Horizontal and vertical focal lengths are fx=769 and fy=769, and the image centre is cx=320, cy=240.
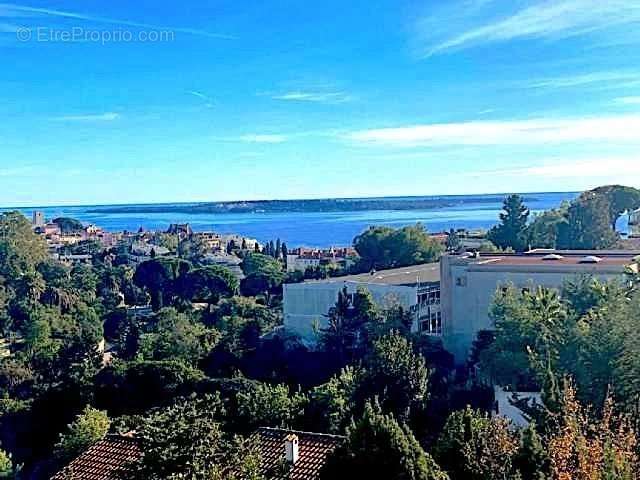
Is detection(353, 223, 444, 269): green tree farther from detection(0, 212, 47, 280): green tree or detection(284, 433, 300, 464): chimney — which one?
detection(284, 433, 300, 464): chimney

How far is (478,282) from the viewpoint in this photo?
66.1ft

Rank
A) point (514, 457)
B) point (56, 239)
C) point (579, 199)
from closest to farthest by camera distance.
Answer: point (514, 457) < point (579, 199) < point (56, 239)

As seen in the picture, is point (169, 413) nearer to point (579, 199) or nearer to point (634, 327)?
point (634, 327)

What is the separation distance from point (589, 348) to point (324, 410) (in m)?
5.06

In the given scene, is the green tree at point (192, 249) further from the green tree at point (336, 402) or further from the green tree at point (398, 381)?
the green tree at point (398, 381)

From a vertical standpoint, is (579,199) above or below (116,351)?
above

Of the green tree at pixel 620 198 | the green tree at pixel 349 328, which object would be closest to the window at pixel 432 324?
the green tree at pixel 349 328

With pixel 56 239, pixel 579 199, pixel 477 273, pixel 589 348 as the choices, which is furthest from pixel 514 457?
pixel 56 239

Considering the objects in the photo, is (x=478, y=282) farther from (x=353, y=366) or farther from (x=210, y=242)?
(x=210, y=242)

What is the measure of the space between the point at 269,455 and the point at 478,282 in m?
11.1

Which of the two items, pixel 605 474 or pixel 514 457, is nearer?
pixel 605 474

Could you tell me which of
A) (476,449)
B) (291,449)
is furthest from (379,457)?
(291,449)

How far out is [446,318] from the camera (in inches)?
814

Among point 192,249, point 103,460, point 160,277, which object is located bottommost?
point 192,249
